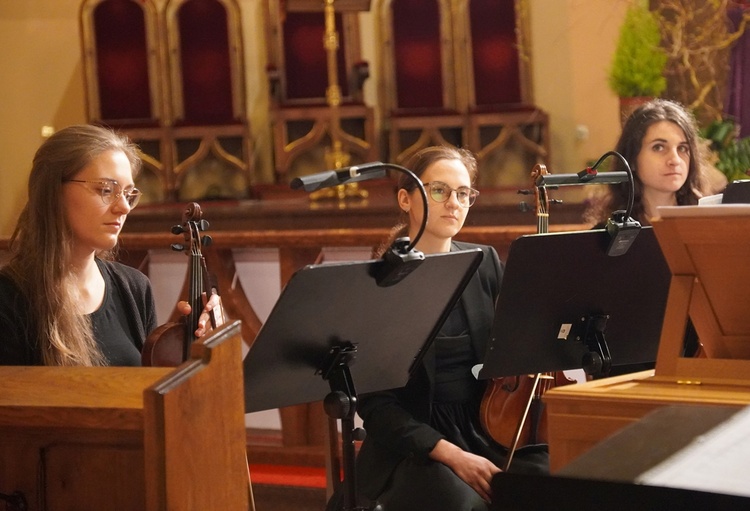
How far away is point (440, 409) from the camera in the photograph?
274 cm

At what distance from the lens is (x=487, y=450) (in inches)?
107

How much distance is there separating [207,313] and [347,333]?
0.68m

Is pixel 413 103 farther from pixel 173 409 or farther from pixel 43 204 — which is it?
pixel 173 409

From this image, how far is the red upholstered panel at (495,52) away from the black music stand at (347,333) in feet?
16.9

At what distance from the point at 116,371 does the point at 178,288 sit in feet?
7.18

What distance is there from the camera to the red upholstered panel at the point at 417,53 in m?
7.28

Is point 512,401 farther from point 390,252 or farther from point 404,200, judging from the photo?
point 390,252

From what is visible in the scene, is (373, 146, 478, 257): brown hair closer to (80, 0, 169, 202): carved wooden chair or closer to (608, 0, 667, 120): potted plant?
(608, 0, 667, 120): potted plant

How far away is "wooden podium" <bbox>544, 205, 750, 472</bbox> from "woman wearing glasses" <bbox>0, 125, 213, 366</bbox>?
109 centimetres

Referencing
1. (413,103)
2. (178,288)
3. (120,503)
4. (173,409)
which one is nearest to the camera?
(173,409)

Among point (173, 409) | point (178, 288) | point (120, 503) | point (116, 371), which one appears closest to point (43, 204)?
point (116, 371)

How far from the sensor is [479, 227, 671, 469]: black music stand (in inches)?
90.9

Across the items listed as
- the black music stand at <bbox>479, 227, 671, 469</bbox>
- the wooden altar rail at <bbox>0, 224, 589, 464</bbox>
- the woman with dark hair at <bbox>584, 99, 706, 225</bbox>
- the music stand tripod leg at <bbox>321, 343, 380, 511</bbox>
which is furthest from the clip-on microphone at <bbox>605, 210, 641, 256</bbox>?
the wooden altar rail at <bbox>0, 224, 589, 464</bbox>

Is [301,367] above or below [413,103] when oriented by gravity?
below
